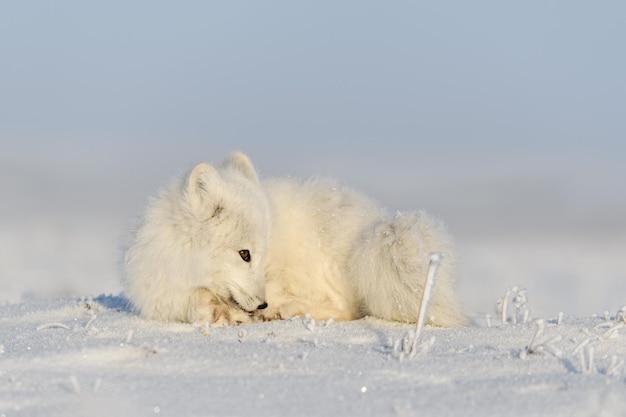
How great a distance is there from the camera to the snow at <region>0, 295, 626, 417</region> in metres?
2.58

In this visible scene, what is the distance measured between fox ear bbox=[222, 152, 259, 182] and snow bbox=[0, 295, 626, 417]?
1.44m

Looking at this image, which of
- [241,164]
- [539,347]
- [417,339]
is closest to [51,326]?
[241,164]

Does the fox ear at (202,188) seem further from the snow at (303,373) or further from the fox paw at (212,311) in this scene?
the snow at (303,373)

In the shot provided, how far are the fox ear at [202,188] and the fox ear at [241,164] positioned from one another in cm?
62

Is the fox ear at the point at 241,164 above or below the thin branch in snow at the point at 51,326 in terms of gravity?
above

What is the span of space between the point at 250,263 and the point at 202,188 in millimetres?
542

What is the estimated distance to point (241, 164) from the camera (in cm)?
544

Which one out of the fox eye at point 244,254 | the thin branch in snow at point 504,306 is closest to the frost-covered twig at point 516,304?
the thin branch in snow at point 504,306

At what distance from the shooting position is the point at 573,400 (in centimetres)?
255

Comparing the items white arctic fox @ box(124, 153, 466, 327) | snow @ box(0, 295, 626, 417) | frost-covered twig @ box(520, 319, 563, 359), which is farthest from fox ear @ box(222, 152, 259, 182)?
frost-covered twig @ box(520, 319, 563, 359)

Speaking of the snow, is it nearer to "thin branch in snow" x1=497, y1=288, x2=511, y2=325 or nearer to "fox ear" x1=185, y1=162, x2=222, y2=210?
"thin branch in snow" x1=497, y1=288, x2=511, y2=325

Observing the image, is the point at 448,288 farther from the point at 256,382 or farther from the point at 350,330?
the point at 256,382

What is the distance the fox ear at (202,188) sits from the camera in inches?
186

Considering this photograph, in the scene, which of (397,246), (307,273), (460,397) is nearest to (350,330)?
(397,246)
